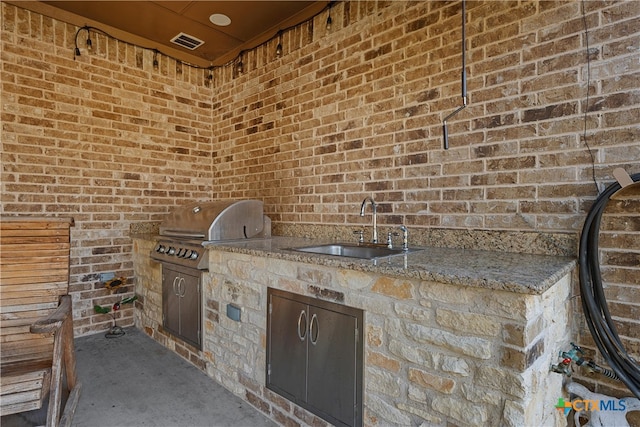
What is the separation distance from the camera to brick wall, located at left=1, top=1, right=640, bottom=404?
1.76m

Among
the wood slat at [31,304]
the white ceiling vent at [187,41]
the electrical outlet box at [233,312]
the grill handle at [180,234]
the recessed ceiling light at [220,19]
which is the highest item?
the white ceiling vent at [187,41]

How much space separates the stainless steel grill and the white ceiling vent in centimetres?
180

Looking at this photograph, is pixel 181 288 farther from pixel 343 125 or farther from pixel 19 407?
pixel 343 125

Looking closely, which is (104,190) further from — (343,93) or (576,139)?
(576,139)

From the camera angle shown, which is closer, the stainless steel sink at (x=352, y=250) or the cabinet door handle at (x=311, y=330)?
the cabinet door handle at (x=311, y=330)

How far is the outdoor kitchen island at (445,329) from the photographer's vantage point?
1.19 metres

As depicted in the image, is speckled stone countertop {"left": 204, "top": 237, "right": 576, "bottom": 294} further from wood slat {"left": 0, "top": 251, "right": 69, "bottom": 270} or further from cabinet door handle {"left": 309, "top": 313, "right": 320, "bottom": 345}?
wood slat {"left": 0, "top": 251, "right": 69, "bottom": 270}

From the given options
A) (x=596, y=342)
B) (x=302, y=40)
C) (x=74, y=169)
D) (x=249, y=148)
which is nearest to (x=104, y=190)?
(x=74, y=169)

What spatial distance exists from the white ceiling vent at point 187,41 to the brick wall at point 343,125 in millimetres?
327

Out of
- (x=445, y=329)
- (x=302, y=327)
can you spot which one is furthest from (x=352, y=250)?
(x=445, y=329)

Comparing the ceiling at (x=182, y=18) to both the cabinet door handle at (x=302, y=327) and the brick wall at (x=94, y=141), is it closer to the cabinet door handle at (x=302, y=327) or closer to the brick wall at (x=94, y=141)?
the brick wall at (x=94, y=141)

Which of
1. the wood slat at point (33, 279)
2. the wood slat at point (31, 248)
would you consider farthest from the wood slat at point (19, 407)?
the wood slat at point (31, 248)

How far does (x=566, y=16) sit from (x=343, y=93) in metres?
1.48

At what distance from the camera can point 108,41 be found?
3.44 meters
